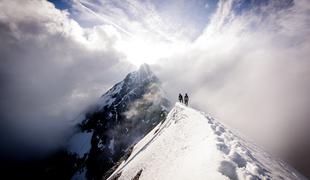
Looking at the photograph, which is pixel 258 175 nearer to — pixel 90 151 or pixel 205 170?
pixel 205 170

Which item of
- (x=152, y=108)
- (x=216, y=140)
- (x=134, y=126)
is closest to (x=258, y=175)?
(x=216, y=140)

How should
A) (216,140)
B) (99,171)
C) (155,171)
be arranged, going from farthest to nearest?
1. (99,171)
2. (155,171)
3. (216,140)

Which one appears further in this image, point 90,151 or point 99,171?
point 90,151

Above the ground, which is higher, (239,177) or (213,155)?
(213,155)

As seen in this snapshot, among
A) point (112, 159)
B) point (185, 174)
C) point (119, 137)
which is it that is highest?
point (119, 137)

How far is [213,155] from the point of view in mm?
A: 10219

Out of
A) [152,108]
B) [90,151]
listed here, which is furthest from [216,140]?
[90,151]

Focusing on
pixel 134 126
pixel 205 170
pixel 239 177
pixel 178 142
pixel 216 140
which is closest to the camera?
pixel 239 177

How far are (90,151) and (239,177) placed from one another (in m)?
209

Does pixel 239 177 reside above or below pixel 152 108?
below

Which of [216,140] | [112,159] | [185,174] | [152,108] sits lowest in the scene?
[185,174]

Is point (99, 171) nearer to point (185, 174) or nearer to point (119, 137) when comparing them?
point (119, 137)

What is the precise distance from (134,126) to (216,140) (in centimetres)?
16760

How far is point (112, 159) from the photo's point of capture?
548 ft
